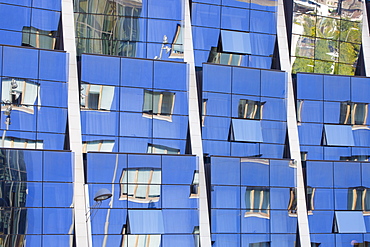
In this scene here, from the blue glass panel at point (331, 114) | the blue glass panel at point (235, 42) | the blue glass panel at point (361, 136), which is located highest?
the blue glass panel at point (235, 42)

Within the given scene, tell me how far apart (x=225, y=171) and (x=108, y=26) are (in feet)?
31.8

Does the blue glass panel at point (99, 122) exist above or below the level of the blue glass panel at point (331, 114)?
below

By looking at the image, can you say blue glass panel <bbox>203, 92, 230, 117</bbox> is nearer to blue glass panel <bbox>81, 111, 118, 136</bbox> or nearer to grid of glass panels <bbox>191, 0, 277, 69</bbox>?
grid of glass panels <bbox>191, 0, 277, 69</bbox>

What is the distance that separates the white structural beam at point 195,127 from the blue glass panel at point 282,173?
3740 mm

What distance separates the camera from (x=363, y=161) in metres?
36.4

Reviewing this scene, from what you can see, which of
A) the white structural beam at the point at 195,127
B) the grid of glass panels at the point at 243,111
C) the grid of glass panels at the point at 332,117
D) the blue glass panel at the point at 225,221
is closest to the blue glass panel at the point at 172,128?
the white structural beam at the point at 195,127

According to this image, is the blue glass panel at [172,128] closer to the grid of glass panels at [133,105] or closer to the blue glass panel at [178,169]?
the grid of glass panels at [133,105]

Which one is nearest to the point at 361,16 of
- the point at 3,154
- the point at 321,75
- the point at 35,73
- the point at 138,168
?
the point at 321,75

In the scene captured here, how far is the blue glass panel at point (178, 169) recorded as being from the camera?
108ft

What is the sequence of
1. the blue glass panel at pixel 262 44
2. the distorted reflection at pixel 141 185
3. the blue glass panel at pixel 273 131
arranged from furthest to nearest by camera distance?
the blue glass panel at pixel 262 44 < the blue glass panel at pixel 273 131 < the distorted reflection at pixel 141 185

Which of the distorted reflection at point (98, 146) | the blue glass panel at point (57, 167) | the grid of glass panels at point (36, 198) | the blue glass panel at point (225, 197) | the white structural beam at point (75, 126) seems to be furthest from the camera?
the blue glass panel at point (225, 197)

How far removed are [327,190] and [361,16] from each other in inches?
429

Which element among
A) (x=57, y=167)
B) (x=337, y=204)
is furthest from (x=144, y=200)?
(x=337, y=204)

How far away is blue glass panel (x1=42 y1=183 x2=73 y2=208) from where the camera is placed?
101 feet
